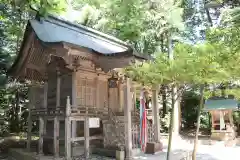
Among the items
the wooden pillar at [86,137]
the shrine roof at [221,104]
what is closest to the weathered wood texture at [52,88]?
the wooden pillar at [86,137]

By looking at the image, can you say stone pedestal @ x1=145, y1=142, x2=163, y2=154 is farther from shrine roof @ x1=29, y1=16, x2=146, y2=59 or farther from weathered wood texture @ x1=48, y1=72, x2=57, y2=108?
weathered wood texture @ x1=48, y1=72, x2=57, y2=108

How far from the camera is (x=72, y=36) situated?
35.6ft

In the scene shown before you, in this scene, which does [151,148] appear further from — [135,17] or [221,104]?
[135,17]

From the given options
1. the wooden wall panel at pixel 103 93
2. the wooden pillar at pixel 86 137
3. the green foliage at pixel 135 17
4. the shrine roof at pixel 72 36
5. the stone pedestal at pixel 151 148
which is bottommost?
the stone pedestal at pixel 151 148

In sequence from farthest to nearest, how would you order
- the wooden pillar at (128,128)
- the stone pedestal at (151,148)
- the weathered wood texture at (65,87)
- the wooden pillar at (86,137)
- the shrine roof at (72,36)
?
the stone pedestal at (151,148), the weathered wood texture at (65,87), the wooden pillar at (86,137), the wooden pillar at (128,128), the shrine roof at (72,36)

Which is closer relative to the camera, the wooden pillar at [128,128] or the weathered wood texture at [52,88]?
the wooden pillar at [128,128]

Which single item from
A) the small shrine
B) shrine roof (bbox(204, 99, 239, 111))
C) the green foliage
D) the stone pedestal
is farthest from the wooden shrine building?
shrine roof (bbox(204, 99, 239, 111))

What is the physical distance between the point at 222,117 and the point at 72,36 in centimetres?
1158

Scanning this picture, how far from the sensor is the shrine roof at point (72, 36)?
9264 millimetres

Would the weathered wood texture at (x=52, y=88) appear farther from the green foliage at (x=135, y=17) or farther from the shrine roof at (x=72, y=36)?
the green foliage at (x=135, y=17)

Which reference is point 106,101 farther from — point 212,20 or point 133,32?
point 212,20

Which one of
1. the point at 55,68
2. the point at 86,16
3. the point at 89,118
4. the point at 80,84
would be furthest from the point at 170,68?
the point at 86,16

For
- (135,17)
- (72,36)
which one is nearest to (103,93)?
(72,36)

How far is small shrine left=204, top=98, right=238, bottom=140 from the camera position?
A: 54.8 ft
